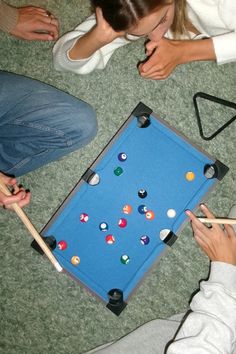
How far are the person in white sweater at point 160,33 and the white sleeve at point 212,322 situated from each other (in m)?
0.56

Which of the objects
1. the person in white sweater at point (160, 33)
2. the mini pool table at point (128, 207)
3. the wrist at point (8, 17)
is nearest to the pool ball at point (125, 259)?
the mini pool table at point (128, 207)

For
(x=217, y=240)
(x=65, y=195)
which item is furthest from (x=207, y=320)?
(x=65, y=195)

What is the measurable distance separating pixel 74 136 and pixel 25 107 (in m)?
0.16

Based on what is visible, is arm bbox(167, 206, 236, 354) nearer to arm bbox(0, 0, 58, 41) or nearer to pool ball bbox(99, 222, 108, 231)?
pool ball bbox(99, 222, 108, 231)

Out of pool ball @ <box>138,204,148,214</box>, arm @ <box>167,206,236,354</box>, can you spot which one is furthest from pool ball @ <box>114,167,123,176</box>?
arm @ <box>167,206,236,354</box>

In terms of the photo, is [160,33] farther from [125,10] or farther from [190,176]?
[190,176]

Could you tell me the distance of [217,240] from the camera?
38.8 inches

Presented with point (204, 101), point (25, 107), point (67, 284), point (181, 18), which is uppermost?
point (181, 18)

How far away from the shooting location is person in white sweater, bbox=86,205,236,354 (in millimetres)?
777

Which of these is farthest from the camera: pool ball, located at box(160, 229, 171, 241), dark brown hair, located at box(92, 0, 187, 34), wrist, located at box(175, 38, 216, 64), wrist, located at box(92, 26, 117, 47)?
pool ball, located at box(160, 229, 171, 241)

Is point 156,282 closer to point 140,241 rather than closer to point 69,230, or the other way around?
point 140,241

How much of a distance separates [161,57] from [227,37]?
168 millimetres

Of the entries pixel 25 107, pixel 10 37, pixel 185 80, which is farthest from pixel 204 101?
pixel 10 37

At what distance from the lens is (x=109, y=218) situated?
42.7 inches
